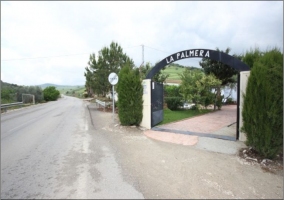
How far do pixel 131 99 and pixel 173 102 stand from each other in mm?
7921

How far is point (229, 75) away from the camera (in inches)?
668

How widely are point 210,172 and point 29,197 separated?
3.35m

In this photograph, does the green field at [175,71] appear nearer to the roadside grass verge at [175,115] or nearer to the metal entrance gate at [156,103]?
the roadside grass verge at [175,115]

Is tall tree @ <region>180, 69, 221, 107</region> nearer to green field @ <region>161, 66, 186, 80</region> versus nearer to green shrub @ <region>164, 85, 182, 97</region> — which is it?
green field @ <region>161, 66, 186, 80</region>

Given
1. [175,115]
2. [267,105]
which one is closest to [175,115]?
[175,115]

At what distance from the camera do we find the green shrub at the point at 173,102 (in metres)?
15.4

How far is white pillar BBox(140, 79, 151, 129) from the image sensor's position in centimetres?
811

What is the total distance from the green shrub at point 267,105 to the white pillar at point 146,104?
4317 millimetres

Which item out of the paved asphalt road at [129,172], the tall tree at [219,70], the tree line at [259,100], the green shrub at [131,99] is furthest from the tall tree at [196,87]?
the paved asphalt road at [129,172]

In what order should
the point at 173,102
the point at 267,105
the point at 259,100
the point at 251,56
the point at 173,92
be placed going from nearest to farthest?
the point at 267,105 → the point at 259,100 → the point at 251,56 → the point at 173,102 → the point at 173,92

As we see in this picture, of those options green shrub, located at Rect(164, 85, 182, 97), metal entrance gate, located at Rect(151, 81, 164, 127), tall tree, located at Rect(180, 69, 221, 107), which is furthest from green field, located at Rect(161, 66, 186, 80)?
metal entrance gate, located at Rect(151, 81, 164, 127)

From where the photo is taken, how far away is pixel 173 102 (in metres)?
15.5

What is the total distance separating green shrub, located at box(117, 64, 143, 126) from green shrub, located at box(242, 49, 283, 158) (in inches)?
185

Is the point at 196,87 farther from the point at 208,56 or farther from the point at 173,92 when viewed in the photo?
the point at 208,56
